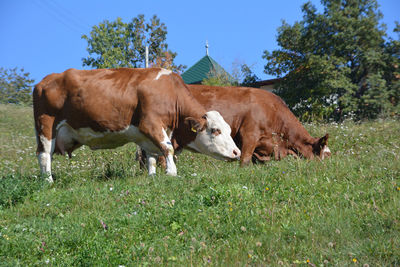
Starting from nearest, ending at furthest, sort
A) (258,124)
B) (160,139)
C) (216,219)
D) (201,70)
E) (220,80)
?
(216,219)
(160,139)
(258,124)
(220,80)
(201,70)

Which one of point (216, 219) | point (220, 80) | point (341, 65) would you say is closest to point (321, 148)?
point (216, 219)

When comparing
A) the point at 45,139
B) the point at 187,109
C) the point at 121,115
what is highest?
the point at 187,109

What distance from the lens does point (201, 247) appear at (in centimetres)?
343

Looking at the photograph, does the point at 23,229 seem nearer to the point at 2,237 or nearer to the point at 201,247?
the point at 2,237

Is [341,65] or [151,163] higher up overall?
[341,65]

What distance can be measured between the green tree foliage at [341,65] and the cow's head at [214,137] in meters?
14.8

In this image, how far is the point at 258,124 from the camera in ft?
27.2

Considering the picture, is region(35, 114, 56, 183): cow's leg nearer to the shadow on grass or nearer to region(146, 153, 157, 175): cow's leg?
the shadow on grass

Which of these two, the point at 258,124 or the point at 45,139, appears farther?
the point at 258,124

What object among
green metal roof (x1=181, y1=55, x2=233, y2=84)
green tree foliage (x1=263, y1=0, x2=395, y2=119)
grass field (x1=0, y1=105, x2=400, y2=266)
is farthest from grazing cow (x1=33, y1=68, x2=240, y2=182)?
green metal roof (x1=181, y1=55, x2=233, y2=84)

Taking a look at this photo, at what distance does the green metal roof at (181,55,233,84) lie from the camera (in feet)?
120

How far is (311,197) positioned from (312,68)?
18.3 m

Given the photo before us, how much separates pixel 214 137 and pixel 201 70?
103 ft

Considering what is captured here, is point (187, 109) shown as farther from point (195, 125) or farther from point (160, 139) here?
point (160, 139)
